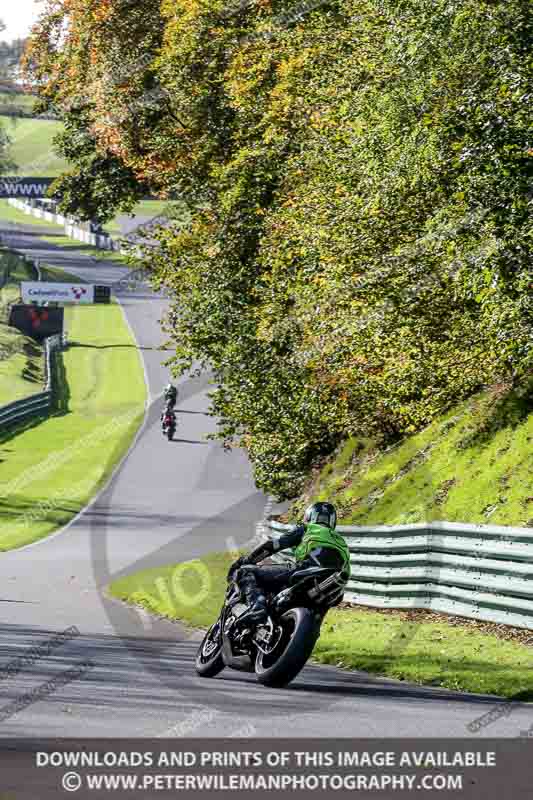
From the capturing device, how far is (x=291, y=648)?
31.7 feet

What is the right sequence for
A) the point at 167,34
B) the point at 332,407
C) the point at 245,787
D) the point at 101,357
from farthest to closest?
the point at 101,357 → the point at 167,34 → the point at 332,407 → the point at 245,787

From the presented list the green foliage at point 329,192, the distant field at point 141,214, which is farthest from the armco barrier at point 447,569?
the distant field at point 141,214

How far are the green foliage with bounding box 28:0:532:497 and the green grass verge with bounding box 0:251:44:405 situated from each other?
23972mm

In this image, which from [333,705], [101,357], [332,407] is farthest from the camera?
[101,357]

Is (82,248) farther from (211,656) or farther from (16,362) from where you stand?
(211,656)

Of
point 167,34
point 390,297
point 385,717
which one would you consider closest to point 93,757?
point 385,717

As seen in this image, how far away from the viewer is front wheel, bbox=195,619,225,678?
10836 mm

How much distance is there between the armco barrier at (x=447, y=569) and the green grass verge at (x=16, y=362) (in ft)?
126

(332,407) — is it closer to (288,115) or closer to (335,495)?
(335,495)

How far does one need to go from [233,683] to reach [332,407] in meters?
14.0

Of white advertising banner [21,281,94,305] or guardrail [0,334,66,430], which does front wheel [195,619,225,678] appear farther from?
white advertising banner [21,281,94,305]

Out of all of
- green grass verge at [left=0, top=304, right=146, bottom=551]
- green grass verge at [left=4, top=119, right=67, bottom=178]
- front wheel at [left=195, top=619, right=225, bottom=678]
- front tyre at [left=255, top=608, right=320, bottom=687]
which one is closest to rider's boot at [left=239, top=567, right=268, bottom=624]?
front tyre at [left=255, top=608, right=320, bottom=687]

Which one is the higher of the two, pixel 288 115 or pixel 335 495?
Result: pixel 288 115

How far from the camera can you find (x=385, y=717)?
8648mm
